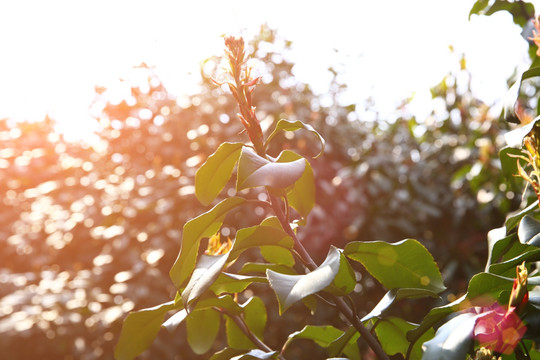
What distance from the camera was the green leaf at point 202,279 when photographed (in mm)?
902

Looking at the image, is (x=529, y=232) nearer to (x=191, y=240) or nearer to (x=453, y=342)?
(x=453, y=342)

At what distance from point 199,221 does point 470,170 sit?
2.47 m

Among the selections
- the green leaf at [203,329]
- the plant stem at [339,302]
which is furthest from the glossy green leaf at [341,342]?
the green leaf at [203,329]

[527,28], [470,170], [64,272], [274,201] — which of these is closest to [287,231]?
[274,201]

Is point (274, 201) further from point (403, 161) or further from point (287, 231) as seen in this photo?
point (403, 161)

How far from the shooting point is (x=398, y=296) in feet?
3.35

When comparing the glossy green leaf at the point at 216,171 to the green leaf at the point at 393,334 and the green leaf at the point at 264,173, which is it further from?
the green leaf at the point at 393,334

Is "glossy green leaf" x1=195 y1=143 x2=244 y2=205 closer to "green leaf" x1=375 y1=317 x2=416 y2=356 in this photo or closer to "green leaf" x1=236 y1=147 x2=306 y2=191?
"green leaf" x1=236 y1=147 x2=306 y2=191

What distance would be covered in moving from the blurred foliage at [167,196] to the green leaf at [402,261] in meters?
1.92

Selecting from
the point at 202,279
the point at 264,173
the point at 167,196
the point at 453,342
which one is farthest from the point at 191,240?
the point at 167,196

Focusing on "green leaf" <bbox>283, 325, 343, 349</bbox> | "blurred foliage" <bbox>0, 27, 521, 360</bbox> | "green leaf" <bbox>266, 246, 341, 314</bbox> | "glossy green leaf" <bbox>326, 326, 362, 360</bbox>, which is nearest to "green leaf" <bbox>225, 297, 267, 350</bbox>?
"green leaf" <bbox>283, 325, 343, 349</bbox>

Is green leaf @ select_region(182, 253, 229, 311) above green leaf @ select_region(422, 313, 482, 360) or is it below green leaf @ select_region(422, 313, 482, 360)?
above

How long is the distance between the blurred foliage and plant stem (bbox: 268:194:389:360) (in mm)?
2029

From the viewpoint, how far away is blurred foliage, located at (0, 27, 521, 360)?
3207 millimetres
